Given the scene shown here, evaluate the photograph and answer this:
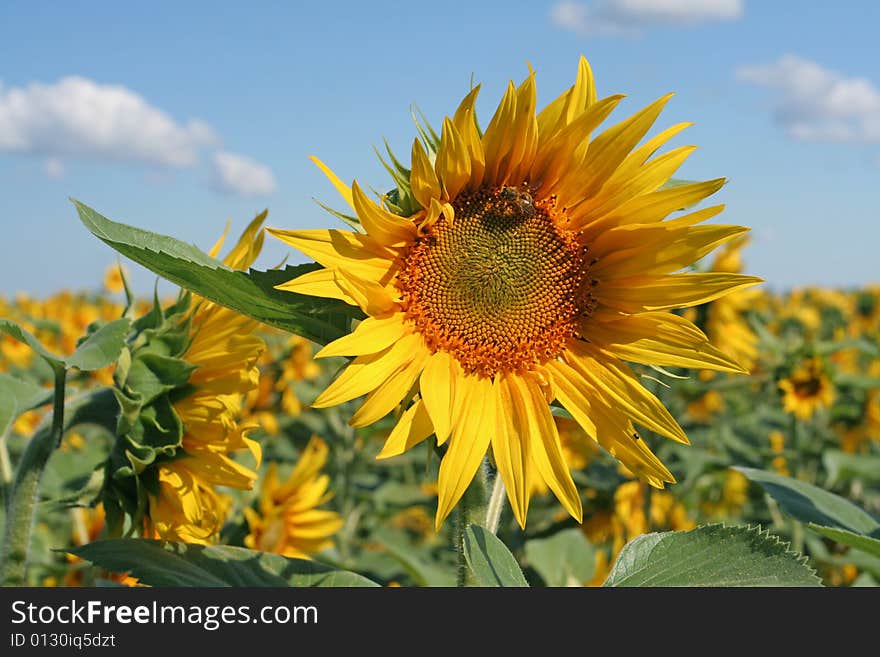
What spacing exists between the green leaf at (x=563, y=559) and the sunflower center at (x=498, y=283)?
141 cm

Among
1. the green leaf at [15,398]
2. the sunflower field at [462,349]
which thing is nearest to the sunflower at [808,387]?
the sunflower field at [462,349]

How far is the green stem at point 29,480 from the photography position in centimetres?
205

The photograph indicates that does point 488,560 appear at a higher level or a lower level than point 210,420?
lower

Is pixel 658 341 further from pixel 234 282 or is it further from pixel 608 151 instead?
pixel 234 282

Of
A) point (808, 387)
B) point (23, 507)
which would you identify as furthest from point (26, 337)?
point (808, 387)

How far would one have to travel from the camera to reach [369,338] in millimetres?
1627

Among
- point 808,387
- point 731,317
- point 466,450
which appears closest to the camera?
point 466,450

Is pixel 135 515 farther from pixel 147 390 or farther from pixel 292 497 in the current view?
pixel 292 497

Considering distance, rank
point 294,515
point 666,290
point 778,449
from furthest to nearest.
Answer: point 778,449
point 294,515
point 666,290

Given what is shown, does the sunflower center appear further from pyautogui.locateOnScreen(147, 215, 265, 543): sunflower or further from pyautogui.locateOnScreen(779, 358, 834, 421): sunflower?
pyautogui.locateOnScreen(779, 358, 834, 421): sunflower

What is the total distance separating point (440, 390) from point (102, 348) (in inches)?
27.3

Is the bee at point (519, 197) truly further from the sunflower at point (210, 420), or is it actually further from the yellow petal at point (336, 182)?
the sunflower at point (210, 420)

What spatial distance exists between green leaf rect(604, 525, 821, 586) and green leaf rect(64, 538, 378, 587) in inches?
20.4

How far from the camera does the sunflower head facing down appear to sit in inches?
62.9
